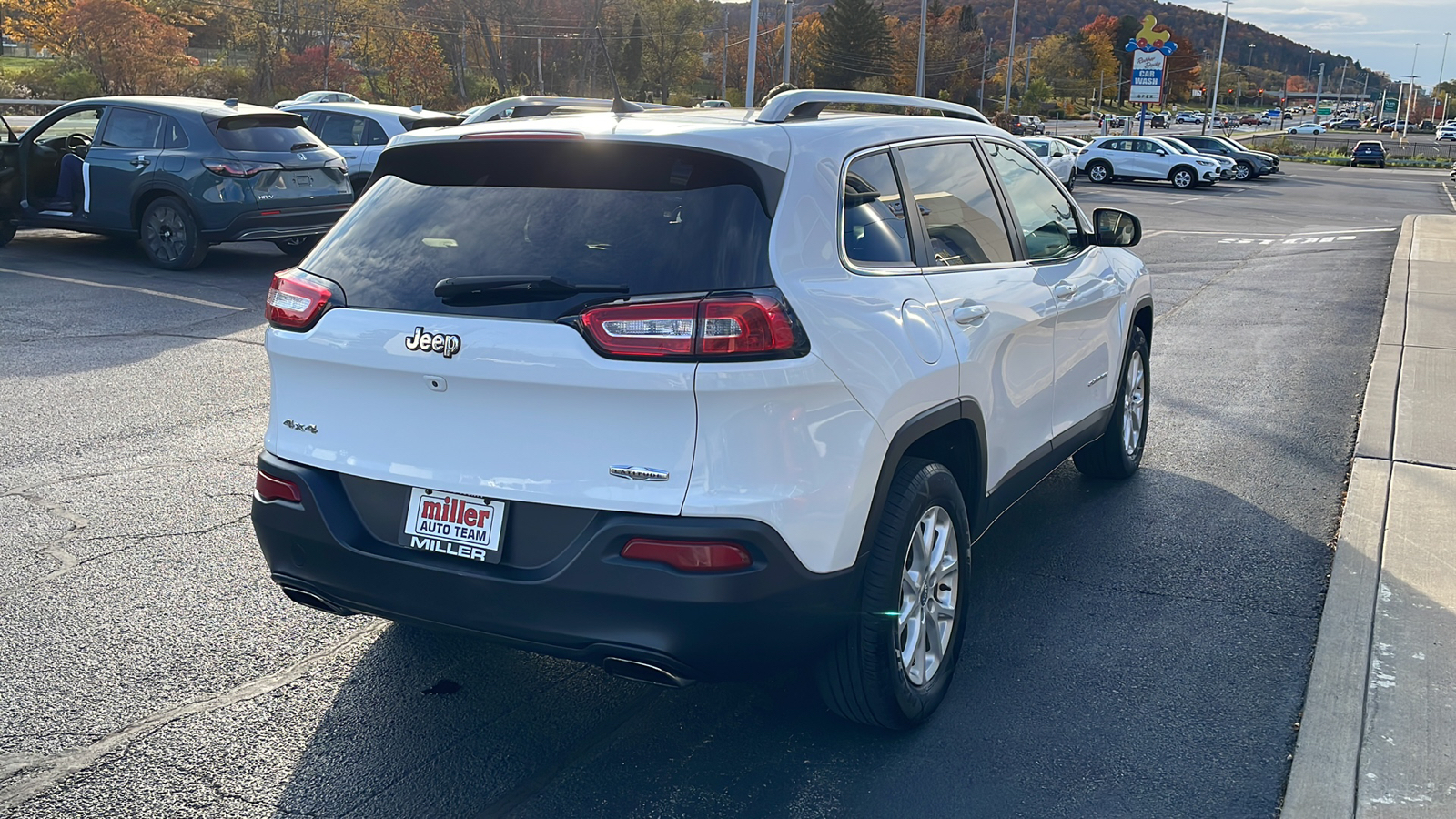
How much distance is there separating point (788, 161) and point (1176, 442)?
15.2 ft

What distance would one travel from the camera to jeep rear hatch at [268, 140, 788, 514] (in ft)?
9.78

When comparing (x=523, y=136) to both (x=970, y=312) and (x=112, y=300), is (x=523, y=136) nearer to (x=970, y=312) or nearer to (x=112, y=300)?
(x=970, y=312)

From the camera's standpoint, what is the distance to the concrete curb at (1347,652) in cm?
337

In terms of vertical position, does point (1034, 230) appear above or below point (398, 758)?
above

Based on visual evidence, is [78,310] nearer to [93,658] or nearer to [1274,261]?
[93,658]

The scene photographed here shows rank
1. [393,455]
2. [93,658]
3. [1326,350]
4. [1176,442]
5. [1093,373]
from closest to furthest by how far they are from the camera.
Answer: [393,455] < [93,658] < [1093,373] < [1176,442] < [1326,350]

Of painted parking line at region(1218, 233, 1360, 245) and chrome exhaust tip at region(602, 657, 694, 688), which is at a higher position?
painted parking line at region(1218, 233, 1360, 245)

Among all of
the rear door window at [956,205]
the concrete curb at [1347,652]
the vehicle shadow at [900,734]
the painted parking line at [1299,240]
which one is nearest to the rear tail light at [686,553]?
the vehicle shadow at [900,734]

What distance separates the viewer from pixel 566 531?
10.0 feet

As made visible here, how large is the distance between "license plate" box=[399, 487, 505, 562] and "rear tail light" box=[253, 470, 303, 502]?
394 mm

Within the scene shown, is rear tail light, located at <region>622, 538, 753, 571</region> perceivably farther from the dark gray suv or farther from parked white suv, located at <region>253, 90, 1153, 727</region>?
the dark gray suv

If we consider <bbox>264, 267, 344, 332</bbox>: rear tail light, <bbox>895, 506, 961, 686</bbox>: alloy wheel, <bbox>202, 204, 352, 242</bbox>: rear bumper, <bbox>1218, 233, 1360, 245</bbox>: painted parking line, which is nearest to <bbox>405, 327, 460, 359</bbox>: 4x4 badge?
<bbox>264, 267, 344, 332</bbox>: rear tail light

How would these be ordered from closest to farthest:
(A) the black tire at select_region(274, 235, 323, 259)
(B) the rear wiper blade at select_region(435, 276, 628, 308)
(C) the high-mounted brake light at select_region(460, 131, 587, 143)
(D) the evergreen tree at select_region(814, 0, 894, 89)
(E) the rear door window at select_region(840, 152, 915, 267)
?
1. (B) the rear wiper blade at select_region(435, 276, 628, 308)
2. (C) the high-mounted brake light at select_region(460, 131, 587, 143)
3. (E) the rear door window at select_region(840, 152, 915, 267)
4. (A) the black tire at select_region(274, 235, 323, 259)
5. (D) the evergreen tree at select_region(814, 0, 894, 89)

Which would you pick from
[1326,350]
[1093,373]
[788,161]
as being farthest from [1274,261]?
[788,161]
